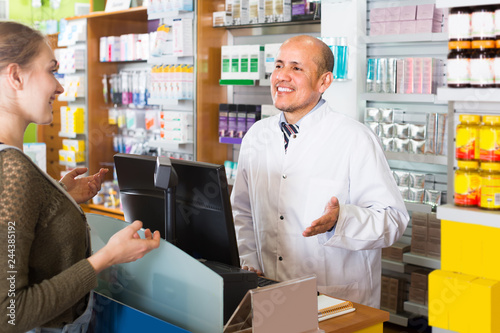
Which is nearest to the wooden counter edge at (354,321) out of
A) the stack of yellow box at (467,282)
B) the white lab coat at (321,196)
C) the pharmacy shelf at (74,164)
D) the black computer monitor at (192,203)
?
the black computer monitor at (192,203)

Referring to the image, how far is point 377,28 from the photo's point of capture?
4309 millimetres

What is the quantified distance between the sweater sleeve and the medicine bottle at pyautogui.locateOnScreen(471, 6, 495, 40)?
6.65 feet

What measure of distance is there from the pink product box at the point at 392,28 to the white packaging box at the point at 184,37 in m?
1.84

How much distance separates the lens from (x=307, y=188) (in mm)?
2650

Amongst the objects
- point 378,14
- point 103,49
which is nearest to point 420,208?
point 378,14

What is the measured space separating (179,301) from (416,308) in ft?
10.3

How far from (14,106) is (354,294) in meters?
1.74

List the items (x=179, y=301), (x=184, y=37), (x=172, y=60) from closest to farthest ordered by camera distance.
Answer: (x=179, y=301), (x=184, y=37), (x=172, y=60)

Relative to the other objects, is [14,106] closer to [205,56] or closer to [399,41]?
[399,41]

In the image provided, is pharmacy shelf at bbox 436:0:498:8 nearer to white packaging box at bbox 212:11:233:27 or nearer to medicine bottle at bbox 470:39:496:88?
medicine bottle at bbox 470:39:496:88

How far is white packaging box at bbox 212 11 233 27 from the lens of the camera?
17.2ft

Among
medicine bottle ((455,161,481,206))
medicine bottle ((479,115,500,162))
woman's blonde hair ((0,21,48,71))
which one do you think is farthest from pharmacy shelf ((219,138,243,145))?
woman's blonde hair ((0,21,48,71))

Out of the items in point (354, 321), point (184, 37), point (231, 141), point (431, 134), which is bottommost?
point (354, 321)

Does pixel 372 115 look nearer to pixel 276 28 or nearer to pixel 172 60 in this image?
pixel 276 28
